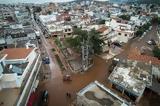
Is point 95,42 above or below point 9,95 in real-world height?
above

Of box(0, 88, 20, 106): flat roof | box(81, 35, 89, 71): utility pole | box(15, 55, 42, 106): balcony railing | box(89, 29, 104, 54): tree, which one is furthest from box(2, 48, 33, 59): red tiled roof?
box(89, 29, 104, 54): tree

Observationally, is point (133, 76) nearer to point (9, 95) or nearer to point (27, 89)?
point (27, 89)

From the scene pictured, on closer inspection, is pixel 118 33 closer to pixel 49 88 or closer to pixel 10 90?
pixel 49 88

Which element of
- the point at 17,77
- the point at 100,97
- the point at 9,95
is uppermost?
the point at 17,77

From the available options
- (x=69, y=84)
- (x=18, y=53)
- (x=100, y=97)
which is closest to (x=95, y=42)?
(x=69, y=84)

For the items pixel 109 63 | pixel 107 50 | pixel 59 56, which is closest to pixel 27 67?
pixel 59 56

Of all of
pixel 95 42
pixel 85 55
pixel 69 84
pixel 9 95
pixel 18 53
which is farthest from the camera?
pixel 95 42

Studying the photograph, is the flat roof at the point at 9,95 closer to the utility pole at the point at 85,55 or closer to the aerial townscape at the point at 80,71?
the aerial townscape at the point at 80,71
